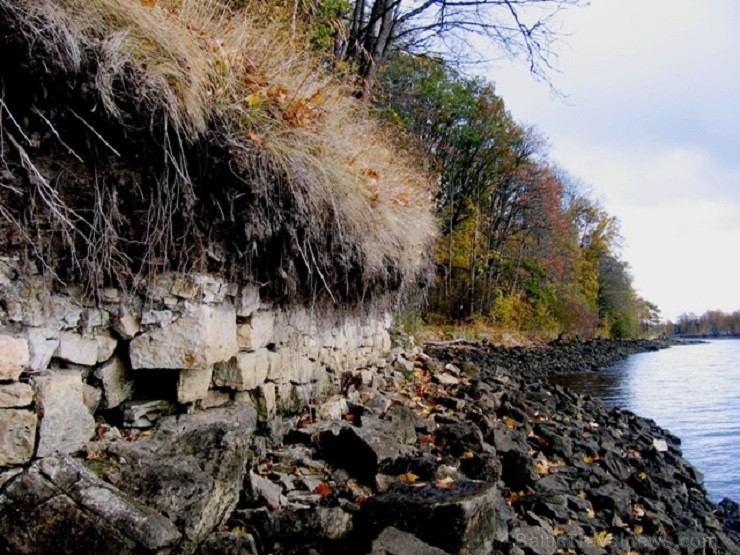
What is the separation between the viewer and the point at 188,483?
9.79 feet

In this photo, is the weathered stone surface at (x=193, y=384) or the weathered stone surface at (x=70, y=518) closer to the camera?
the weathered stone surface at (x=70, y=518)

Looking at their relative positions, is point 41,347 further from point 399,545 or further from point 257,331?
point 399,545

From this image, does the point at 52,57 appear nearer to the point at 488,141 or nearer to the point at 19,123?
the point at 19,123

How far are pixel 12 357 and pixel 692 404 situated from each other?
1662 cm

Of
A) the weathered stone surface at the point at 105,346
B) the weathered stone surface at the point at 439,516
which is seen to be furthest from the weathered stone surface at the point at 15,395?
the weathered stone surface at the point at 439,516

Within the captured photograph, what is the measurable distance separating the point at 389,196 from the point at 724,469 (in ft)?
25.2

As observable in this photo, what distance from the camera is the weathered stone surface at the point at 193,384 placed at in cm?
370

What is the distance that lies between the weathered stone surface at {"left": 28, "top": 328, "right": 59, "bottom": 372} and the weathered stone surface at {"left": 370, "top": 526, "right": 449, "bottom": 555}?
6.67 feet

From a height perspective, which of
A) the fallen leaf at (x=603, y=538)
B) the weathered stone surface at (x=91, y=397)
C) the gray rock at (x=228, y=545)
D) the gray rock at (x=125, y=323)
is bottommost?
the fallen leaf at (x=603, y=538)

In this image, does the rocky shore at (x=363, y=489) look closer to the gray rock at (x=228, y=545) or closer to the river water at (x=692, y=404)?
the gray rock at (x=228, y=545)

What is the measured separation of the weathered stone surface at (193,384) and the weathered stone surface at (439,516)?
1378mm

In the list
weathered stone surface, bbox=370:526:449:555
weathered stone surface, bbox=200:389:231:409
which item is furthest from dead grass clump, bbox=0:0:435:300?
weathered stone surface, bbox=370:526:449:555

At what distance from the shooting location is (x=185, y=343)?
143 inches

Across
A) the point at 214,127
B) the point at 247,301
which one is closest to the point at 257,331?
the point at 247,301
